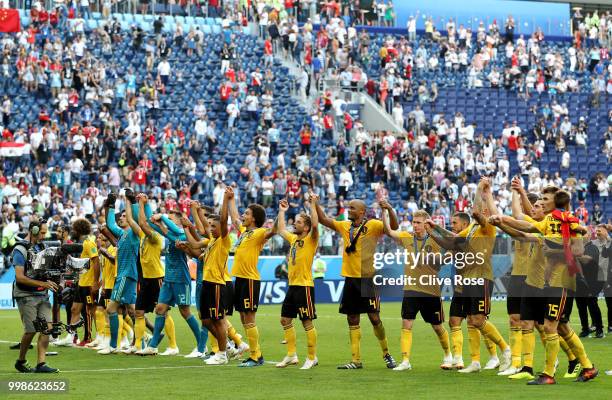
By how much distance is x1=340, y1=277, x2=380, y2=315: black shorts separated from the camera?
17422 millimetres

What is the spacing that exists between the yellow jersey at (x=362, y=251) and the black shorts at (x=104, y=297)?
216 inches

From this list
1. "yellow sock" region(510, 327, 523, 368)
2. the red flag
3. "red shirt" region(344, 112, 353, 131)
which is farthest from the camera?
"red shirt" region(344, 112, 353, 131)

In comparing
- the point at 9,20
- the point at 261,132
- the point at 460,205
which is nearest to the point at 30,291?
the point at 460,205

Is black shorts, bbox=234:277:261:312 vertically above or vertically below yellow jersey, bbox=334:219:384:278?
below

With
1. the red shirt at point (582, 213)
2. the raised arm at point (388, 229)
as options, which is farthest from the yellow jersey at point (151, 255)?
the red shirt at point (582, 213)

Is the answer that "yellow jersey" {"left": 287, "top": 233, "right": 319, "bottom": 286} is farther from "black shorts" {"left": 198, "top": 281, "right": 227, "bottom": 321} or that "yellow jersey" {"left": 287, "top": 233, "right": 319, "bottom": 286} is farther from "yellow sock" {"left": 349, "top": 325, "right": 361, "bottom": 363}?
"black shorts" {"left": 198, "top": 281, "right": 227, "bottom": 321}

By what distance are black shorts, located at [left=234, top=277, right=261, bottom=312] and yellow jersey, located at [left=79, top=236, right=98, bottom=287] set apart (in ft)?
13.9

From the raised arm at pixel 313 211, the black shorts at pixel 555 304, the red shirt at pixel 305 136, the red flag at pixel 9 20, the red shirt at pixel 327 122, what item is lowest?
the black shorts at pixel 555 304

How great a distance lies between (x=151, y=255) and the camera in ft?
65.3

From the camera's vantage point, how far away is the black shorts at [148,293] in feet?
65.0

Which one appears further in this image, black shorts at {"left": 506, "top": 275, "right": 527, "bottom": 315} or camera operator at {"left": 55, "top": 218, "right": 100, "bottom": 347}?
camera operator at {"left": 55, "top": 218, "right": 100, "bottom": 347}

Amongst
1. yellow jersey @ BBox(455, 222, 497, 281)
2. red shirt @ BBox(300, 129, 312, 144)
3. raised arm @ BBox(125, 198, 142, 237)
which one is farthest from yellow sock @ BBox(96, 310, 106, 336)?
red shirt @ BBox(300, 129, 312, 144)

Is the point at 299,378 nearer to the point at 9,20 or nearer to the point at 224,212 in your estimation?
the point at 224,212

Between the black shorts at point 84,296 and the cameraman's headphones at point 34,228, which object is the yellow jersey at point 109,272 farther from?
the cameraman's headphones at point 34,228
